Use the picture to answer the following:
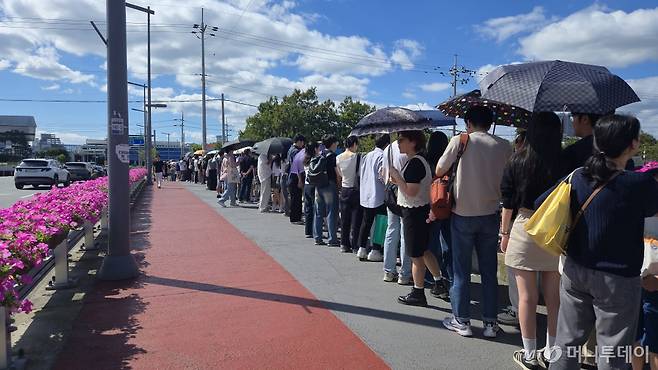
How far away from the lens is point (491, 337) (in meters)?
4.24

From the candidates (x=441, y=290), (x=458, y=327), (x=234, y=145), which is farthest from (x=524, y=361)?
(x=234, y=145)

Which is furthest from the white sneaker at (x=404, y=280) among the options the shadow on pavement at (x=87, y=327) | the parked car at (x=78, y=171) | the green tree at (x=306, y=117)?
the green tree at (x=306, y=117)

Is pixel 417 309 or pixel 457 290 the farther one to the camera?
pixel 417 309

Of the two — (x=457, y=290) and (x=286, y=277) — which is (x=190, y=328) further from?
(x=457, y=290)

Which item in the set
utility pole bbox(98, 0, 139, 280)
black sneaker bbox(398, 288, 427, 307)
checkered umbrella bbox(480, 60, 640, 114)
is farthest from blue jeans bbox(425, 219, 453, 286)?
utility pole bbox(98, 0, 139, 280)

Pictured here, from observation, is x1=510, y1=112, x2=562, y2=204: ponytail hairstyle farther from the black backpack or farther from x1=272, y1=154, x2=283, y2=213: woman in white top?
x1=272, y1=154, x2=283, y2=213: woman in white top

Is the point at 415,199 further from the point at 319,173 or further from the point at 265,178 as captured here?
the point at 265,178

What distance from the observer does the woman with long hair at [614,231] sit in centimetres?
259

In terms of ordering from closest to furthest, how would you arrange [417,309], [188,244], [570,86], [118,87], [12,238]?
[570,86], [12,238], [417,309], [118,87], [188,244]

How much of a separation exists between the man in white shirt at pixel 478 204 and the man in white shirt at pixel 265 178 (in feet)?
29.2

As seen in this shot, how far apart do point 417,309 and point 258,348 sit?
1.73 m

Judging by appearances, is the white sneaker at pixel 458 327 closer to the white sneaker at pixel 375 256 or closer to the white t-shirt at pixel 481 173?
the white t-shirt at pixel 481 173

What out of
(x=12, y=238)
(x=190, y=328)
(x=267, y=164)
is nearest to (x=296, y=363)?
(x=190, y=328)

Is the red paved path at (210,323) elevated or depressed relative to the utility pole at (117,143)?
depressed
